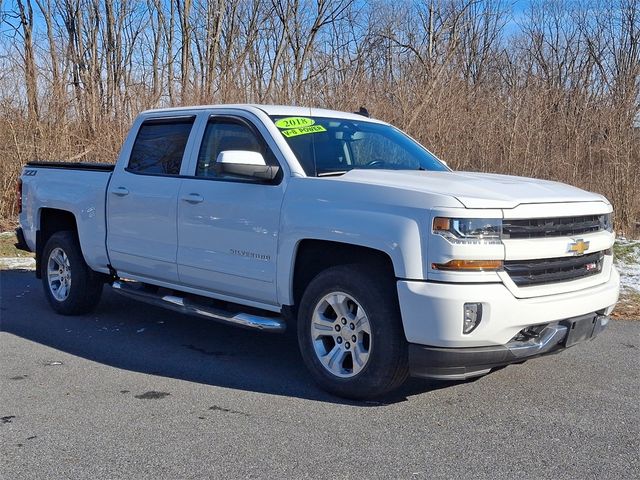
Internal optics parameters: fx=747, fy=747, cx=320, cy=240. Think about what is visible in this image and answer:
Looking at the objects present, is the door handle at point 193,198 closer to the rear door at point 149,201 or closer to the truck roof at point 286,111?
the rear door at point 149,201

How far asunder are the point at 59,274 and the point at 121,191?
61.1 inches

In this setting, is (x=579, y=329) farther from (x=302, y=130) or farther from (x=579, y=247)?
(x=302, y=130)

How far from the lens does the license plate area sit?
4.72 m

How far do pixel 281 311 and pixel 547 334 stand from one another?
1.84m

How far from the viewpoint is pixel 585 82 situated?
14.1 metres

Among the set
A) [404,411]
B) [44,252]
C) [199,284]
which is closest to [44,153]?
[44,252]

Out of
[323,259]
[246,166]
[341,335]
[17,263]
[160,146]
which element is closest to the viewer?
[341,335]

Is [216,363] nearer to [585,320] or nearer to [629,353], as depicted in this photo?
[585,320]

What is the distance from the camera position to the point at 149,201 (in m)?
6.26

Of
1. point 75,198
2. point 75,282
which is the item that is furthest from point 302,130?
point 75,282

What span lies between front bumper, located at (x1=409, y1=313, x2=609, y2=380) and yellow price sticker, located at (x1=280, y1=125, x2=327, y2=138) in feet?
6.48

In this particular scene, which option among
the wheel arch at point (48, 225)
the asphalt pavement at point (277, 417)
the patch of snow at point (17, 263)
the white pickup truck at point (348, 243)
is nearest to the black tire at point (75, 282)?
the wheel arch at point (48, 225)

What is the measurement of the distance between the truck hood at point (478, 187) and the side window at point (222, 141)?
3.00 ft

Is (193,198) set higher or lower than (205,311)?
higher
